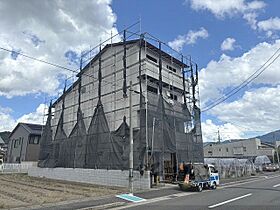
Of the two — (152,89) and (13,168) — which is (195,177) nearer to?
(152,89)

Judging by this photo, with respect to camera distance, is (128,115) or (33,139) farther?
(33,139)

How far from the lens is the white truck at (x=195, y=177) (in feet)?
50.8

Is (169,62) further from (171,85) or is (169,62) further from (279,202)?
(279,202)

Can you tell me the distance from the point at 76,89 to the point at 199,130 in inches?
516

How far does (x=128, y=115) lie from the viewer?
21188 millimetres

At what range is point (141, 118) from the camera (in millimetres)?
19234

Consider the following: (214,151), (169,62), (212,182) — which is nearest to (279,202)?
(212,182)

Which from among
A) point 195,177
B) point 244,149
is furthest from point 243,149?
point 195,177

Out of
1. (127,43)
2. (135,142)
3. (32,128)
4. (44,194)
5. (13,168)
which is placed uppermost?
(127,43)

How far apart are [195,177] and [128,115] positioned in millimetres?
7711

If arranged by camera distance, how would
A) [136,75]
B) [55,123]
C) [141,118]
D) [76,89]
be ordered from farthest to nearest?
[55,123], [76,89], [136,75], [141,118]

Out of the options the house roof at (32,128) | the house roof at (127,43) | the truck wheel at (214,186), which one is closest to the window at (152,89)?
the house roof at (127,43)

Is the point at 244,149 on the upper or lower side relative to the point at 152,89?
lower

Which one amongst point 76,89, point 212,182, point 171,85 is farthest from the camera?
point 76,89
